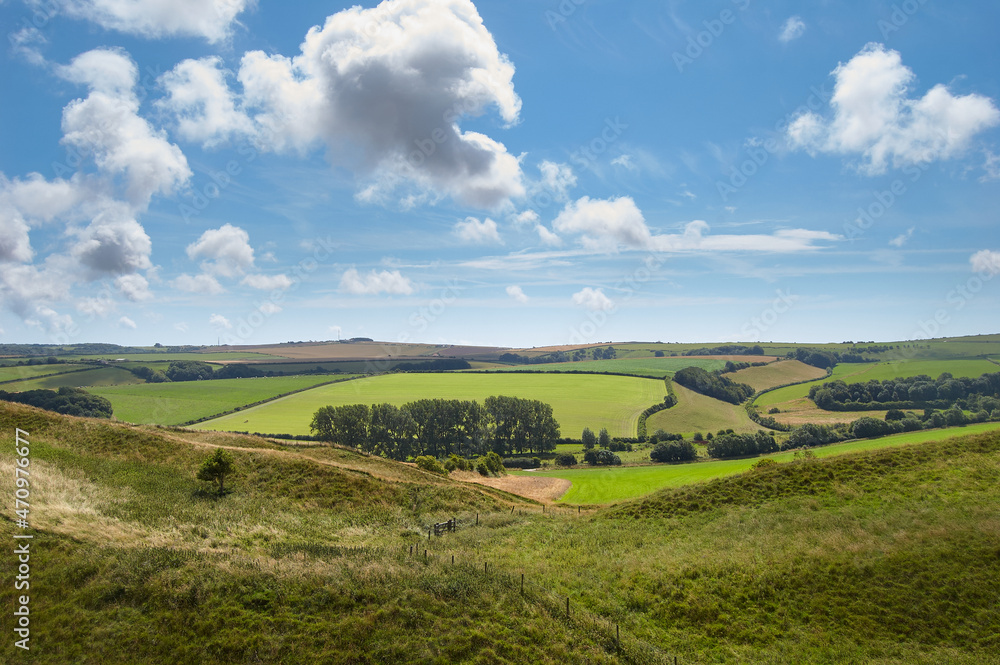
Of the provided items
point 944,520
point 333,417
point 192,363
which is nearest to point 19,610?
point 944,520

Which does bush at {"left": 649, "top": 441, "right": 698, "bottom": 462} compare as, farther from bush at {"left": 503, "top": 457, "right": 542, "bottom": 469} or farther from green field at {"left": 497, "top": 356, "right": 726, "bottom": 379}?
green field at {"left": 497, "top": 356, "right": 726, "bottom": 379}

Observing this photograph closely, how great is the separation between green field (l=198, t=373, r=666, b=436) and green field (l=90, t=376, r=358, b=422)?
739 centimetres

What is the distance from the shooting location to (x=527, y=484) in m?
62.3

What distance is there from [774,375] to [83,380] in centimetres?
22624

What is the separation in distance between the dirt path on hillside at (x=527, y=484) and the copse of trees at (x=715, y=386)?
3586 inches

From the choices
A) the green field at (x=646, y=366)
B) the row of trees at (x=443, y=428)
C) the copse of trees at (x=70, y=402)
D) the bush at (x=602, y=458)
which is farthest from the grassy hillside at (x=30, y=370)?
the bush at (x=602, y=458)

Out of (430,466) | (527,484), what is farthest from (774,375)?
(430,466)

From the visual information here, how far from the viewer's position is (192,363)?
174 m

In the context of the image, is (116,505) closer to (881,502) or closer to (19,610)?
(19,610)

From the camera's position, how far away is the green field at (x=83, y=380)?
12231 cm

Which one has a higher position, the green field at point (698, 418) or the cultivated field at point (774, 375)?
the cultivated field at point (774, 375)

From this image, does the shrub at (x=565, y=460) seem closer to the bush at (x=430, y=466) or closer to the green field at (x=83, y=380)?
the bush at (x=430, y=466)

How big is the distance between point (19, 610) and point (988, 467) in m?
51.6

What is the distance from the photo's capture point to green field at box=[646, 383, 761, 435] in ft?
Answer: 340
